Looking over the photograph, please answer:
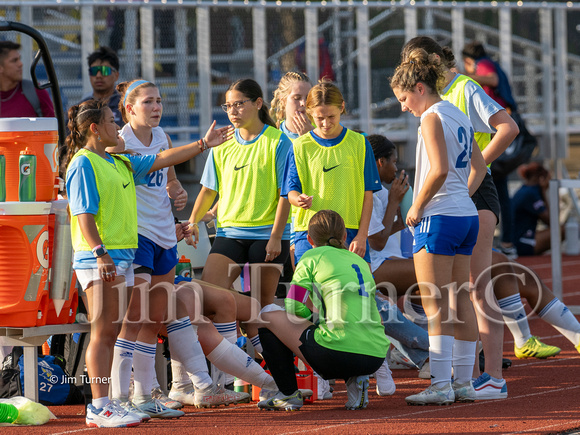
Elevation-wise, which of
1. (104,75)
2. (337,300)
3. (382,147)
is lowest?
(337,300)

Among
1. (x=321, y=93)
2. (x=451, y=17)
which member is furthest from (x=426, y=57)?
(x=451, y=17)

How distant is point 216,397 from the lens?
5.53 meters

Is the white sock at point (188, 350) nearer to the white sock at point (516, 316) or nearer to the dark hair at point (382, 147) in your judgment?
the dark hair at point (382, 147)

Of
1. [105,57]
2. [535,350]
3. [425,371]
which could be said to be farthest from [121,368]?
[105,57]

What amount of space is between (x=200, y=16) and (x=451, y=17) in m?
3.29

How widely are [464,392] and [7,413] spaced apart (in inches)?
95.9

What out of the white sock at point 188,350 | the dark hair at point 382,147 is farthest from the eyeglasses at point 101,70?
the white sock at point 188,350

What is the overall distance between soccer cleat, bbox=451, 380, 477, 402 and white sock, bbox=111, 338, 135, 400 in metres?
1.76

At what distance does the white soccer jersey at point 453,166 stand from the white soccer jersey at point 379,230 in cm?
135

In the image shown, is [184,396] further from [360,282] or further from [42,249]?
[360,282]

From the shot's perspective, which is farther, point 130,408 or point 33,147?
point 33,147

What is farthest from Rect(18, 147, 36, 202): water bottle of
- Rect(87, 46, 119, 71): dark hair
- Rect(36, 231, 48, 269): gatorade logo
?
Rect(87, 46, 119, 71): dark hair

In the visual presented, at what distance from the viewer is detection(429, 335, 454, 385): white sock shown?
5.17 meters

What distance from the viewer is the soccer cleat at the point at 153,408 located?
5164 mm
